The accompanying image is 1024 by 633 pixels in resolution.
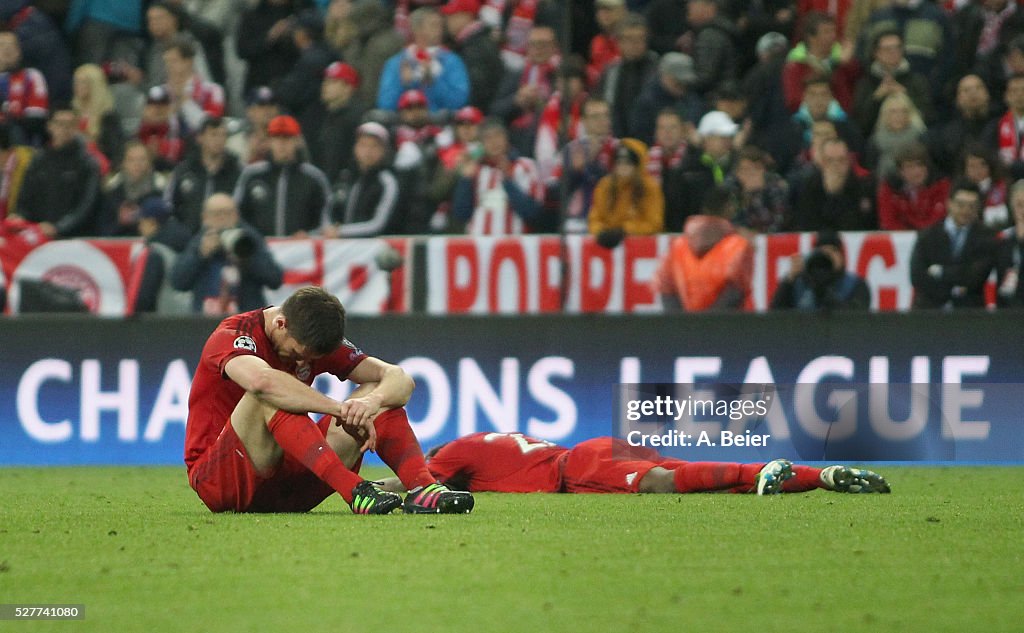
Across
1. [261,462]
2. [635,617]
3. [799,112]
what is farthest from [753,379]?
[635,617]

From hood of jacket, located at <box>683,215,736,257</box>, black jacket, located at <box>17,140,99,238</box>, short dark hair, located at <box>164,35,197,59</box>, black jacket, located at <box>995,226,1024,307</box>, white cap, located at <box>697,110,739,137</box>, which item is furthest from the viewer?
short dark hair, located at <box>164,35,197,59</box>

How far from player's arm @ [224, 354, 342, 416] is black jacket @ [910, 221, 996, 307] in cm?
529

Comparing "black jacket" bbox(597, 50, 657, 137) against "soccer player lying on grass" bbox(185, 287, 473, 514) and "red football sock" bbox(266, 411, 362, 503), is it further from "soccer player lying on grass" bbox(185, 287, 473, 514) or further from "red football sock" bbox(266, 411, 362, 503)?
"red football sock" bbox(266, 411, 362, 503)

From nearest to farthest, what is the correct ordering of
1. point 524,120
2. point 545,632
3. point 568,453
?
point 545,632
point 568,453
point 524,120

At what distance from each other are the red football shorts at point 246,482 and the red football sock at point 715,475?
1.79m

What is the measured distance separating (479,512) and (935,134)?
18.7 ft

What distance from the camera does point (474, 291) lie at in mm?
11133

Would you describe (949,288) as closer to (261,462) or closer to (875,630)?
(261,462)

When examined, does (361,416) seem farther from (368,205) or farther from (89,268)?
(89,268)

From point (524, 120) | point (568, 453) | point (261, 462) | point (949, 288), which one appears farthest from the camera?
point (524, 120)

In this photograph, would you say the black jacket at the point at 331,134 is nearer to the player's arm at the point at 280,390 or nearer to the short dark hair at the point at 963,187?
the short dark hair at the point at 963,187

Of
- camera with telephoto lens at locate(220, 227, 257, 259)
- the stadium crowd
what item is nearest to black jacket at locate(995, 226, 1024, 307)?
the stadium crowd

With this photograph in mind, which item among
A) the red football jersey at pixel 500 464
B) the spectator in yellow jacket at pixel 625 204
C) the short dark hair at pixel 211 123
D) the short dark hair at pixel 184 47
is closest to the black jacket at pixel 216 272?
the short dark hair at pixel 211 123

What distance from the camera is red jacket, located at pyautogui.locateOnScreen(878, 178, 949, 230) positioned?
35.4ft
